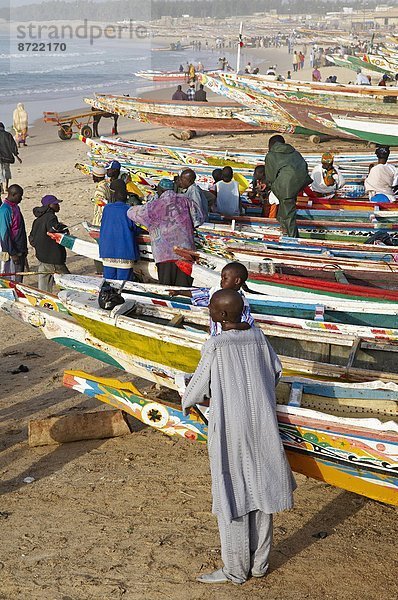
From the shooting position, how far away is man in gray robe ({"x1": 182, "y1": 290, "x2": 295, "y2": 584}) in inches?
164

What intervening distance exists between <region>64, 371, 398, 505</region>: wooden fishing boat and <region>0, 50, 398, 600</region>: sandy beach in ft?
1.29

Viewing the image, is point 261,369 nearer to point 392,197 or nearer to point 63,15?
point 392,197

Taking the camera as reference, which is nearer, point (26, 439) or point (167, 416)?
point (167, 416)

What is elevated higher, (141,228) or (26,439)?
(141,228)

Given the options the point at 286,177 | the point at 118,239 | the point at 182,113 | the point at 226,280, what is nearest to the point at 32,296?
the point at 118,239

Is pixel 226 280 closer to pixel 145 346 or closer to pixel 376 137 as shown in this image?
pixel 145 346

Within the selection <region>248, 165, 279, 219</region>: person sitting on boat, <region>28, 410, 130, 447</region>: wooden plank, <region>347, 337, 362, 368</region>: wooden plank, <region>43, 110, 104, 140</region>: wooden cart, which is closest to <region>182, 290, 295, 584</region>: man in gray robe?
<region>347, 337, 362, 368</region>: wooden plank

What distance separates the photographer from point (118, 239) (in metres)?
7.92

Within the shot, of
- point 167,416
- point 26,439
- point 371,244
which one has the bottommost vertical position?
point 26,439

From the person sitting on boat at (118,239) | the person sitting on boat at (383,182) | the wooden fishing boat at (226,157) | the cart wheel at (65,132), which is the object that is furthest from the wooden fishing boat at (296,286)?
the cart wheel at (65,132)

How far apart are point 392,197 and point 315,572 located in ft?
21.6

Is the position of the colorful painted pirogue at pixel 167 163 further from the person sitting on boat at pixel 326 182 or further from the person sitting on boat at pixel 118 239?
the person sitting on boat at pixel 118 239

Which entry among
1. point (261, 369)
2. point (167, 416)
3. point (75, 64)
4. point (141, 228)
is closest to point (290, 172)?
point (141, 228)

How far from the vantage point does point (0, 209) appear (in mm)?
8422
